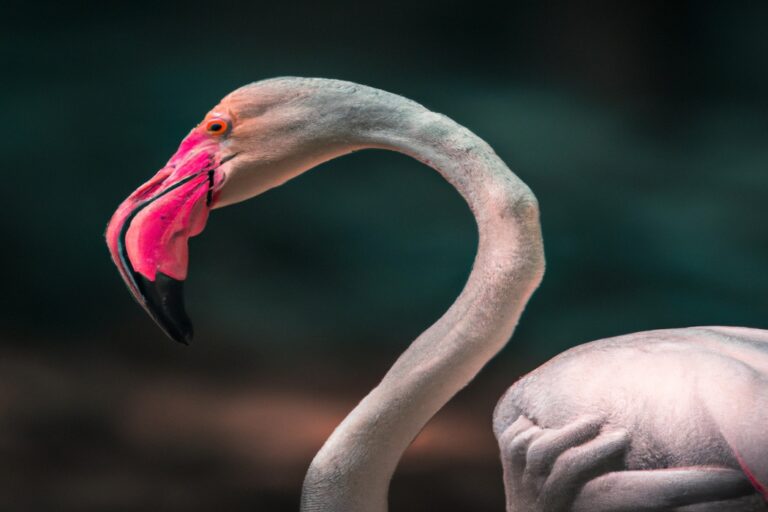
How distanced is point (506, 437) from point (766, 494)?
1.12 ft

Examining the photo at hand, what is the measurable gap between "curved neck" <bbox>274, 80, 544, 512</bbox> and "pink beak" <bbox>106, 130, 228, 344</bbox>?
223mm

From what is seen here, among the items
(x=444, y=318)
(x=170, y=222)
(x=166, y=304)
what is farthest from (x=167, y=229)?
(x=444, y=318)

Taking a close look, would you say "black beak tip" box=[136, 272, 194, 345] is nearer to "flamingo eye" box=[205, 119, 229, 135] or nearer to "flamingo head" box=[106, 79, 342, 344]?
"flamingo head" box=[106, 79, 342, 344]

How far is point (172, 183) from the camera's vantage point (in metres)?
1.55

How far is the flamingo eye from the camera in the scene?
157cm

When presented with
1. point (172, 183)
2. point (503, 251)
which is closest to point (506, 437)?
point (503, 251)

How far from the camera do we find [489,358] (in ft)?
4.90

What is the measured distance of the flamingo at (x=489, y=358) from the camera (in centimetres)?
125

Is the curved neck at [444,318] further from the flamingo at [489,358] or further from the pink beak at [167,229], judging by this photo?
the pink beak at [167,229]

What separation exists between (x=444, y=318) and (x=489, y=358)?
0.30 feet

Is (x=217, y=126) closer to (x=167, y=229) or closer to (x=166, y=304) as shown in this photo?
(x=167, y=229)

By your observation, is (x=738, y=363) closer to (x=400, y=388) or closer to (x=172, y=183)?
(x=400, y=388)

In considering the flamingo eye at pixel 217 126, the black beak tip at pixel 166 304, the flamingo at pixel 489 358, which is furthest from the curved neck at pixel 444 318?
the black beak tip at pixel 166 304

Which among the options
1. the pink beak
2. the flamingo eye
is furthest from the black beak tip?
the flamingo eye
